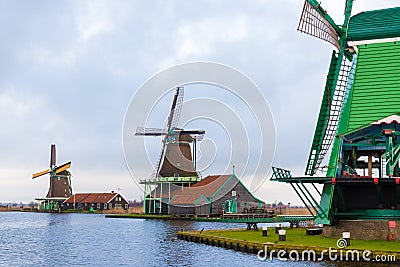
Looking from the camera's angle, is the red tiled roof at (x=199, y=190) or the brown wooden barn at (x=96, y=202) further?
the brown wooden barn at (x=96, y=202)

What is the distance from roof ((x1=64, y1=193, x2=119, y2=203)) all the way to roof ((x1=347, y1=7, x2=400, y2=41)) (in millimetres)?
72425

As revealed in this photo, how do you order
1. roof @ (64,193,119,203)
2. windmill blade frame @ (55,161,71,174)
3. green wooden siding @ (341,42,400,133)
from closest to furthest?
1. green wooden siding @ (341,42,400,133)
2. roof @ (64,193,119,203)
3. windmill blade frame @ (55,161,71,174)

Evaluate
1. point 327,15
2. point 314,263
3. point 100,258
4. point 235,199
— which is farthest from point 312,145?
point 235,199

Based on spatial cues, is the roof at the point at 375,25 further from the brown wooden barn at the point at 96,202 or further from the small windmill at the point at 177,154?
the brown wooden barn at the point at 96,202

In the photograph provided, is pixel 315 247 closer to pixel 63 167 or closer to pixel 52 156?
pixel 63 167

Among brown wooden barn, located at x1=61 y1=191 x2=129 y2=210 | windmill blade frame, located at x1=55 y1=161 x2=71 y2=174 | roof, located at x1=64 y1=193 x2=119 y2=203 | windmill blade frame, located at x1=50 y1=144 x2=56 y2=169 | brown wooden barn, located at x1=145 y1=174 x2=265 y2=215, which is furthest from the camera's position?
windmill blade frame, located at x1=50 y1=144 x2=56 y2=169

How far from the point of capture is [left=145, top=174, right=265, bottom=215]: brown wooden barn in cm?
6444

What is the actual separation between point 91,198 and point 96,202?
226 centimetres

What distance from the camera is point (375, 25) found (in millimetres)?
28156

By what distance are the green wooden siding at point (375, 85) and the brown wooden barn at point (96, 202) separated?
7293cm

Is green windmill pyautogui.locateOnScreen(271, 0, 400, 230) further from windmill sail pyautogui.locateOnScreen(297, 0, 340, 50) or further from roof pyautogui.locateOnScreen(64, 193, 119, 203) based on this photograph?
roof pyautogui.locateOnScreen(64, 193, 119, 203)

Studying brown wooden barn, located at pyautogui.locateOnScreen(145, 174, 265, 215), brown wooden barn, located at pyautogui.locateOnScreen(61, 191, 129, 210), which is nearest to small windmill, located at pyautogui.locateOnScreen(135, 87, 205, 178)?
brown wooden barn, located at pyautogui.locateOnScreen(145, 174, 265, 215)

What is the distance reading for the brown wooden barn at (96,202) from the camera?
316 ft

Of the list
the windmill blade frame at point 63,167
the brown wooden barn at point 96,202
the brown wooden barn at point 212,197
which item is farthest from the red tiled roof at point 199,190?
the windmill blade frame at point 63,167
